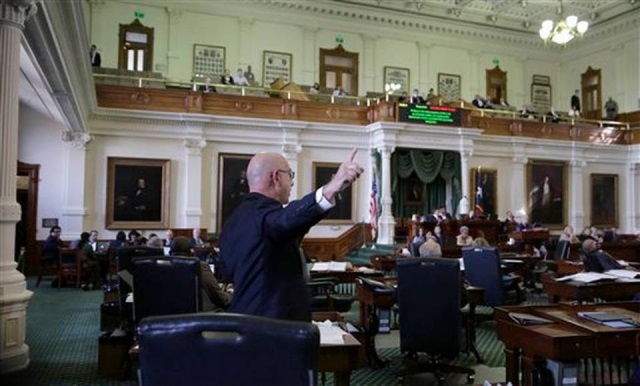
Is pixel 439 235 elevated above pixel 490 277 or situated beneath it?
elevated above

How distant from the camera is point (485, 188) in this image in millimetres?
17891

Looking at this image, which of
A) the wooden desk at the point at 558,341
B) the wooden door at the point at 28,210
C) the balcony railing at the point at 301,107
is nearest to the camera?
the wooden desk at the point at 558,341

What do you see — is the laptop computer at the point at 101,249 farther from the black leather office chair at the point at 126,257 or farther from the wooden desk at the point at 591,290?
the wooden desk at the point at 591,290

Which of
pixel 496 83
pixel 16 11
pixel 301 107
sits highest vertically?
pixel 496 83

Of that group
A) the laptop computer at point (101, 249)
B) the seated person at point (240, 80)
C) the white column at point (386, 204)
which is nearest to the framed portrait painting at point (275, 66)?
the seated person at point (240, 80)

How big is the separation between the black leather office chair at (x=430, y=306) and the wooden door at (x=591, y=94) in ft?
68.7

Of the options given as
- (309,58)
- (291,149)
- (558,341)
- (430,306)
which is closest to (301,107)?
(291,149)

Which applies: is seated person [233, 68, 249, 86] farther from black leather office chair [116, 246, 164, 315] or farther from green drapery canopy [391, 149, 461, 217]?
black leather office chair [116, 246, 164, 315]

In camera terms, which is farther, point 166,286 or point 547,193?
point 547,193

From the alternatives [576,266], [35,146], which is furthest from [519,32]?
[35,146]

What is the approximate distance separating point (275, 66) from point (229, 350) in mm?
18666

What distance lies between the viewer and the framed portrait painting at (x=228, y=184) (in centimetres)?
1498

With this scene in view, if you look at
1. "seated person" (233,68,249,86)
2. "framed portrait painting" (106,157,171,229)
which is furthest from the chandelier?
"framed portrait painting" (106,157,171,229)

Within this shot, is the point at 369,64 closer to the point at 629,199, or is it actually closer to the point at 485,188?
the point at 485,188
